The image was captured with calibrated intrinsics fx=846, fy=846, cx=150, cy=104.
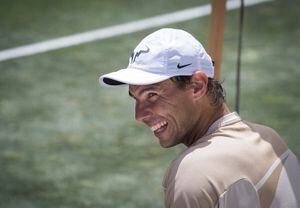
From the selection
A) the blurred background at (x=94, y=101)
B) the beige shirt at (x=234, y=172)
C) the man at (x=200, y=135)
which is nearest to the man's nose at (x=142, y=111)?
the man at (x=200, y=135)

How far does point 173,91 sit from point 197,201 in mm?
615

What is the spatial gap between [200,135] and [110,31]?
21.4 ft

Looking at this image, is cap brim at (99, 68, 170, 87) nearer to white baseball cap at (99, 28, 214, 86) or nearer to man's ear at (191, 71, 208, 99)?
white baseball cap at (99, 28, 214, 86)

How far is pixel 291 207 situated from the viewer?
12.2 feet

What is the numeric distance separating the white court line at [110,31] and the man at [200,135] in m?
5.88

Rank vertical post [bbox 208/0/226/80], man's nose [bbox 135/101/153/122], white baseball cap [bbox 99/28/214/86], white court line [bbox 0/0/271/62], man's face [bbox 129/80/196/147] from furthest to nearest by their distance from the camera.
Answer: white court line [bbox 0/0/271/62], vertical post [bbox 208/0/226/80], man's nose [bbox 135/101/153/122], man's face [bbox 129/80/196/147], white baseball cap [bbox 99/28/214/86]

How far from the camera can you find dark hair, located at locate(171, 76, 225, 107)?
3736mm

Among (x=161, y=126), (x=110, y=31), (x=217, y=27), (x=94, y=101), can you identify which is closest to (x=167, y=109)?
(x=161, y=126)

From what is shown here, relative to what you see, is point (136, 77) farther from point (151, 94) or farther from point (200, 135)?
point (200, 135)

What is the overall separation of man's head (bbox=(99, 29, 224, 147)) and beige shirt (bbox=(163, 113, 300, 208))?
127 mm

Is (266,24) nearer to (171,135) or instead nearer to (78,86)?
(78,86)

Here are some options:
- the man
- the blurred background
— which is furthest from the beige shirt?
the blurred background

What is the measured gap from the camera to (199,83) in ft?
12.3

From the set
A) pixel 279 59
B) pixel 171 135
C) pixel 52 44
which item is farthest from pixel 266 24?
pixel 171 135
